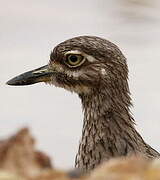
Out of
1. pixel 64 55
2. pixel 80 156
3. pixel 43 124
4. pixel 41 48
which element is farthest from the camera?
pixel 41 48

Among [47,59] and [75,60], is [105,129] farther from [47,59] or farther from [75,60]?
[47,59]

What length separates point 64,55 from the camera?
21.5 feet

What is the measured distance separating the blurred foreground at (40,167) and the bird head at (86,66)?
13.0 ft

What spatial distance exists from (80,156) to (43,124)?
4.75 m

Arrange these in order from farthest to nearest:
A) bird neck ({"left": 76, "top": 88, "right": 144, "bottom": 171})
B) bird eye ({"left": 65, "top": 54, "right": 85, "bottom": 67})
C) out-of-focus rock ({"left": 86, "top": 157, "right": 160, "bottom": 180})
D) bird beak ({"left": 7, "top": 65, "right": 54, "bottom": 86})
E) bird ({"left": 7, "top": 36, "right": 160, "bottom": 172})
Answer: bird beak ({"left": 7, "top": 65, "right": 54, "bottom": 86})
bird eye ({"left": 65, "top": 54, "right": 85, "bottom": 67})
bird ({"left": 7, "top": 36, "right": 160, "bottom": 172})
bird neck ({"left": 76, "top": 88, "right": 144, "bottom": 171})
out-of-focus rock ({"left": 86, "top": 157, "right": 160, "bottom": 180})

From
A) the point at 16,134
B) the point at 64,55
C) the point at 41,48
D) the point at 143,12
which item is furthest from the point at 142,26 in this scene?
the point at 16,134

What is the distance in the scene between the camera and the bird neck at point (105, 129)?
600 centimetres

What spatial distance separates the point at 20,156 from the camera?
2.39m

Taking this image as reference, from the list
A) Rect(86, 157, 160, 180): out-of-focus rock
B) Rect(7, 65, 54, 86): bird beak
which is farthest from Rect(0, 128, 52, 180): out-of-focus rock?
Rect(7, 65, 54, 86): bird beak

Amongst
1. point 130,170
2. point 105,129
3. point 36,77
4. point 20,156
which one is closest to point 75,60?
point 36,77

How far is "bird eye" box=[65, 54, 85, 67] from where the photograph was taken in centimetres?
650

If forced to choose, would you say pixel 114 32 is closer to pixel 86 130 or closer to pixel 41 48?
pixel 41 48

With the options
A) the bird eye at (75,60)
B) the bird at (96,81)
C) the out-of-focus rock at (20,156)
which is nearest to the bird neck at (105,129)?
the bird at (96,81)

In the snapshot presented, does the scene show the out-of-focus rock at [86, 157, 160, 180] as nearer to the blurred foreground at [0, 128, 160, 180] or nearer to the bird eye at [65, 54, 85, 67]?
the blurred foreground at [0, 128, 160, 180]
